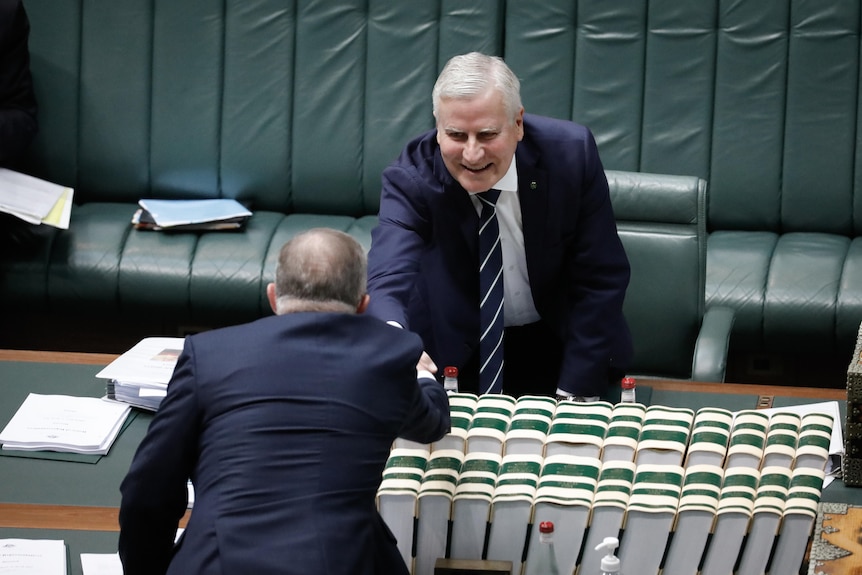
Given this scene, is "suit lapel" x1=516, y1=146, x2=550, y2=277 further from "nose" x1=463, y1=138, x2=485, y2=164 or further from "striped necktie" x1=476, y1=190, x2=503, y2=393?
"nose" x1=463, y1=138, x2=485, y2=164

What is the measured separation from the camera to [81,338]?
15.1ft

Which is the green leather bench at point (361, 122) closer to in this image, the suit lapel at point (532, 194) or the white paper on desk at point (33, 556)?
the suit lapel at point (532, 194)

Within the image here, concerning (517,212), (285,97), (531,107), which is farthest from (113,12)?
(517,212)

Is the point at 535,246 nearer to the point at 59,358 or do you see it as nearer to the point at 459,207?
the point at 459,207

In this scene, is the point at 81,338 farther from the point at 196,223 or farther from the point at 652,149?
the point at 652,149

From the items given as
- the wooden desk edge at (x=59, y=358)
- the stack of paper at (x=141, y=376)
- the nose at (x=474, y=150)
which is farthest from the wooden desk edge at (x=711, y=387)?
the nose at (x=474, y=150)

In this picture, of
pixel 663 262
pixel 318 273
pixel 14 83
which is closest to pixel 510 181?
pixel 663 262

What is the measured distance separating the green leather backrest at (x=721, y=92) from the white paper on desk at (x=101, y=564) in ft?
9.21

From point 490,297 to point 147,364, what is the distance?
2.51ft

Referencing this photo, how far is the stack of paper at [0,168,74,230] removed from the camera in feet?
13.6

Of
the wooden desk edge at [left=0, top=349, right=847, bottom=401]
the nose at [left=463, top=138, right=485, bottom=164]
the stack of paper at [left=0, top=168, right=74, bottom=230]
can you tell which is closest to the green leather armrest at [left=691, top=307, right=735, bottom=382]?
the wooden desk edge at [left=0, top=349, right=847, bottom=401]

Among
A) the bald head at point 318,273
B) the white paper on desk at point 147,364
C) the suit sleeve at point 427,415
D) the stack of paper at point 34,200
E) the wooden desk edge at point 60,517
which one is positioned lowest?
the wooden desk edge at point 60,517

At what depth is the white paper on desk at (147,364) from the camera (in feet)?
8.62

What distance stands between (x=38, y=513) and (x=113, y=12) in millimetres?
2822
